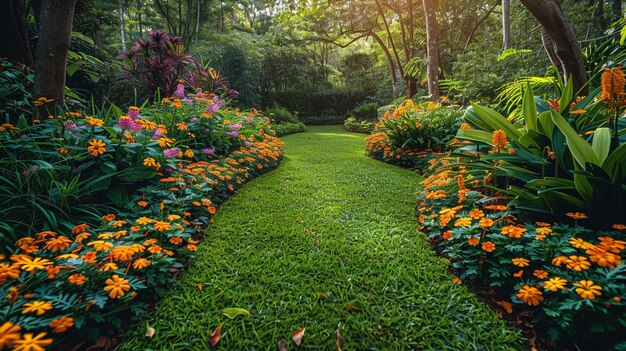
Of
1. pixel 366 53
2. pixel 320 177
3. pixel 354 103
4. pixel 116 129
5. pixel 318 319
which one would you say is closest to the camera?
pixel 318 319

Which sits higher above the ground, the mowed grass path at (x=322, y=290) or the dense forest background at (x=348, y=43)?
the dense forest background at (x=348, y=43)

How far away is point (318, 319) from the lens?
4.07 feet

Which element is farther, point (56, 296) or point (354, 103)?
point (354, 103)

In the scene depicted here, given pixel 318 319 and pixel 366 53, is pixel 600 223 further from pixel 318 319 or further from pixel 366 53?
pixel 366 53

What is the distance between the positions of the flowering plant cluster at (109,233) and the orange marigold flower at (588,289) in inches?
67.2

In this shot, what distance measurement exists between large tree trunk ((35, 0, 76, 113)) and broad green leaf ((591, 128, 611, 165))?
3613 millimetres

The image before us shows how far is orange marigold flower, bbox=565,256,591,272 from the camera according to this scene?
1.02m

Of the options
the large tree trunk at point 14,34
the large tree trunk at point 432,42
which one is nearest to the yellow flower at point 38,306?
the large tree trunk at point 14,34

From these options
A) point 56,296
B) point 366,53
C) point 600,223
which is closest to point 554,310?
point 600,223

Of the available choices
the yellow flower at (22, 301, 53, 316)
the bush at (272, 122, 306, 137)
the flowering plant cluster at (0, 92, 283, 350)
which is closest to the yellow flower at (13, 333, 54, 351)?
the flowering plant cluster at (0, 92, 283, 350)

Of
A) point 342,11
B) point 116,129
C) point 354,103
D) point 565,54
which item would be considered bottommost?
point 116,129

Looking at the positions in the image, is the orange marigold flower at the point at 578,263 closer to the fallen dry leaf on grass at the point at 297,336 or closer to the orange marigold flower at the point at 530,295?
the orange marigold flower at the point at 530,295

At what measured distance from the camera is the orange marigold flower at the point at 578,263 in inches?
40.1

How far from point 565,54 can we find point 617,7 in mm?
8483
